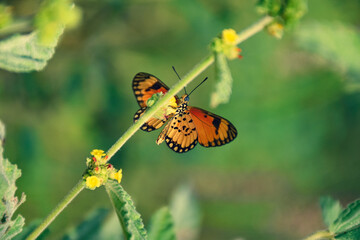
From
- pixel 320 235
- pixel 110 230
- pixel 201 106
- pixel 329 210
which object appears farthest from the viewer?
pixel 201 106

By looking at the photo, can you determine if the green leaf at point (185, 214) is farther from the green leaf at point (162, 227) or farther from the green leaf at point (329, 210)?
the green leaf at point (329, 210)

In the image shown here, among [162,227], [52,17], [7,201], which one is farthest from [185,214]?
[52,17]

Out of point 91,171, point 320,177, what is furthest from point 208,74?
point 91,171

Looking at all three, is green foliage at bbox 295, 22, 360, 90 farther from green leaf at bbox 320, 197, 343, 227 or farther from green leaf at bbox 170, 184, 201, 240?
green leaf at bbox 170, 184, 201, 240

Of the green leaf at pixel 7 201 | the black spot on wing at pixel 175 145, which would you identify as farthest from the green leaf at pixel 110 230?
the green leaf at pixel 7 201

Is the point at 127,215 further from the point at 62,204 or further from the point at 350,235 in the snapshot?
the point at 350,235

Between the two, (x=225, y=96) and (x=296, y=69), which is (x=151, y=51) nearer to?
(x=296, y=69)
